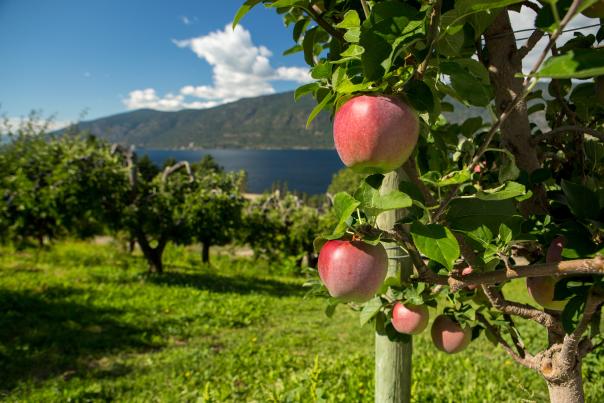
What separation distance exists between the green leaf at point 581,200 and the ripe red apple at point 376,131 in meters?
0.44

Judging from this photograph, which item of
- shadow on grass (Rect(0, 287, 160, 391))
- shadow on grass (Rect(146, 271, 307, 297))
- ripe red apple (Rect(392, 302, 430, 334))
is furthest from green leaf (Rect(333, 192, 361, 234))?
shadow on grass (Rect(146, 271, 307, 297))

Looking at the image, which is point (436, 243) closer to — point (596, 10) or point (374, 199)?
point (374, 199)

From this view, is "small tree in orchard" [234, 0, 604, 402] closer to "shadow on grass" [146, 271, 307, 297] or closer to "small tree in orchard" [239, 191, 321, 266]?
"shadow on grass" [146, 271, 307, 297]

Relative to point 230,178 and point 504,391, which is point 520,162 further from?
point 230,178

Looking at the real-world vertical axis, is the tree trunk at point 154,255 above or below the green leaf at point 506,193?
below

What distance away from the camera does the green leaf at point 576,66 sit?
1.75 ft

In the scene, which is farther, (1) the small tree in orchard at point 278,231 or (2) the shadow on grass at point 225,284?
(1) the small tree in orchard at point 278,231

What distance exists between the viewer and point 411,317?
4.88 ft

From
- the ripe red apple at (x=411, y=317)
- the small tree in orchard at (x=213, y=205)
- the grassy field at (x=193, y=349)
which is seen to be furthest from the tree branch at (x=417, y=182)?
the small tree in orchard at (x=213, y=205)

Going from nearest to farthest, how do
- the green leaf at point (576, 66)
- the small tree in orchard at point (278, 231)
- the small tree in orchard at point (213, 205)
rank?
the green leaf at point (576, 66) → the small tree in orchard at point (213, 205) → the small tree in orchard at point (278, 231)

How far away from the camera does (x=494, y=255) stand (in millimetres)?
970

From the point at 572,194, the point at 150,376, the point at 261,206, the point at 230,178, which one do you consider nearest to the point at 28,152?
the point at 230,178

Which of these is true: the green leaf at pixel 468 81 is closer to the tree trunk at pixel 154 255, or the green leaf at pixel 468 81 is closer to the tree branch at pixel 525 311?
the tree branch at pixel 525 311

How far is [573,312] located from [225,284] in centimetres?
932
